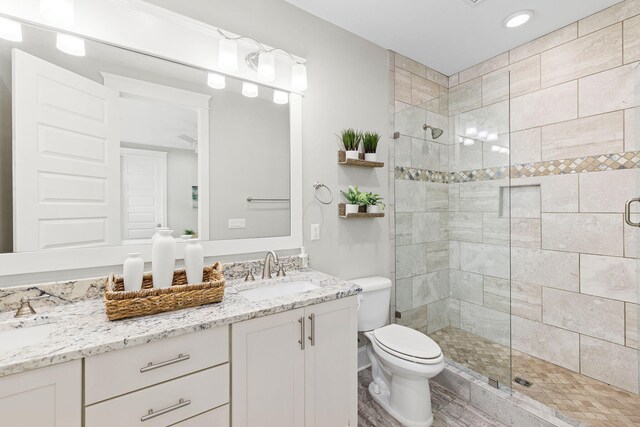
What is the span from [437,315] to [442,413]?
90 centimetres

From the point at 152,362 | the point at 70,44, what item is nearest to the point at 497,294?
the point at 152,362

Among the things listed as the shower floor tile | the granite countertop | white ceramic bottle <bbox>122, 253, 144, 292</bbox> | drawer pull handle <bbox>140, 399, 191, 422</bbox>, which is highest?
white ceramic bottle <bbox>122, 253, 144, 292</bbox>

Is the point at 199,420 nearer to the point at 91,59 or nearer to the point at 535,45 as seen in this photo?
the point at 91,59

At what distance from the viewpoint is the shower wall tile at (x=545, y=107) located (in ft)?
6.91

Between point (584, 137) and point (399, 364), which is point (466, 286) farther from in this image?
point (584, 137)

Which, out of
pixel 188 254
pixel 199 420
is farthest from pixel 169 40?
pixel 199 420

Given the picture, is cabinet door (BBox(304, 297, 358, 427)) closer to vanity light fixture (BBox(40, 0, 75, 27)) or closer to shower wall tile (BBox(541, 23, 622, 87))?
vanity light fixture (BBox(40, 0, 75, 27))

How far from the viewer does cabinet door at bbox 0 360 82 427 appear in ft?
2.58

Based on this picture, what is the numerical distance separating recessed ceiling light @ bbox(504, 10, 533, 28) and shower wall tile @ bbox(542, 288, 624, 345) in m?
2.02

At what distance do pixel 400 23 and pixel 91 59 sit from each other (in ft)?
6.38

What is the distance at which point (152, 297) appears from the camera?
1102mm

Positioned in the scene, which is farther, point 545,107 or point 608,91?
point 545,107

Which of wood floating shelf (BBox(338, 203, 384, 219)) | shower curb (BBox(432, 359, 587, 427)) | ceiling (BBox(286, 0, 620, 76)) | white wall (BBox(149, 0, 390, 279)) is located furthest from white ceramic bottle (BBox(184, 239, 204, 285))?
shower curb (BBox(432, 359, 587, 427))

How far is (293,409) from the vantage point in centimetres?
130
